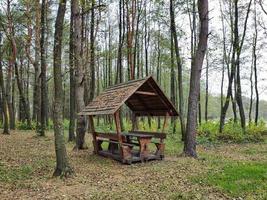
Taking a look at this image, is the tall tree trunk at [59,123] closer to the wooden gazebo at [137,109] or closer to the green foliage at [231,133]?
the wooden gazebo at [137,109]

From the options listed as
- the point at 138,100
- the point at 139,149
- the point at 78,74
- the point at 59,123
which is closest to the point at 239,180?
the point at 139,149

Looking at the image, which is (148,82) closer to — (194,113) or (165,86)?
(194,113)

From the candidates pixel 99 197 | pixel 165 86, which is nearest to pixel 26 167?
pixel 99 197

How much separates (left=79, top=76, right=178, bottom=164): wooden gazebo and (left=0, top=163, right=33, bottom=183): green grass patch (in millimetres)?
3172

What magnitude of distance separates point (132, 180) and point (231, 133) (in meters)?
12.5

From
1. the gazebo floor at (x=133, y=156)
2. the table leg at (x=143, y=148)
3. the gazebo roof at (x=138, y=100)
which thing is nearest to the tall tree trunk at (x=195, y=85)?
the gazebo roof at (x=138, y=100)

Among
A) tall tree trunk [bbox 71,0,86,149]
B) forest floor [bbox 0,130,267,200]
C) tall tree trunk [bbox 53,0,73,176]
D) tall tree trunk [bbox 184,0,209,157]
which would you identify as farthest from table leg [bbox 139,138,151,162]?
tall tree trunk [bbox 71,0,86,149]

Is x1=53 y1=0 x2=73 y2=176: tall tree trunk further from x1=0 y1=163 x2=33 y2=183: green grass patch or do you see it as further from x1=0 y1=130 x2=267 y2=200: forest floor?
x1=0 y1=163 x2=33 y2=183: green grass patch

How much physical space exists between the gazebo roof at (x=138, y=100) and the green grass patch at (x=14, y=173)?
3.18 m

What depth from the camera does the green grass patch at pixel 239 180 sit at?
718cm

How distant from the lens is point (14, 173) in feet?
→ 29.4

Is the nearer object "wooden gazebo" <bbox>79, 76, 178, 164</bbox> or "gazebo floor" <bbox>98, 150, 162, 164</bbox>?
"wooden gazebo" <bbox>79, 76, 178, 164</bbox>

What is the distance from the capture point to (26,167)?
381 inches

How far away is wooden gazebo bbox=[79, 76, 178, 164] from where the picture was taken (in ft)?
36.6
